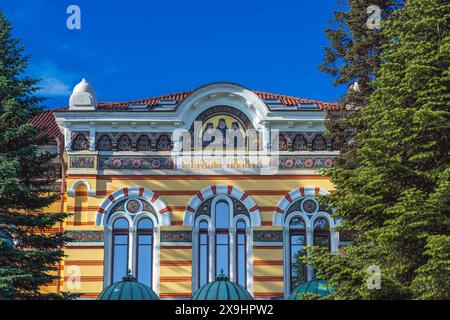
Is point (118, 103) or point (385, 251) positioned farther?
point (118, 103)

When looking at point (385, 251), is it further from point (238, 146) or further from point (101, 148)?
point (101, 148)

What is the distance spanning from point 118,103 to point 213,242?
679cm

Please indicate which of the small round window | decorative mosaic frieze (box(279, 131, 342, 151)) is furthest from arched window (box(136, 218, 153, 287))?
decorative mosaic frieze (box(279, 131, 342, 151))

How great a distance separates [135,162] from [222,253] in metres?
3.99

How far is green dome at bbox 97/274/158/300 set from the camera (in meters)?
21.9

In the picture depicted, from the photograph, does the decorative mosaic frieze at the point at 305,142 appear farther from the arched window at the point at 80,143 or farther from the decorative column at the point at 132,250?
the arched window at the point at 80,143

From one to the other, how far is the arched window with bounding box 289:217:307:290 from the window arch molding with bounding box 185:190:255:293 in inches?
47.1

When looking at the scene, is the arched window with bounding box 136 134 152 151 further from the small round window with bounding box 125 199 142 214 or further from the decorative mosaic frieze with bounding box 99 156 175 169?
the small round window with bounding box 125 199 142 214

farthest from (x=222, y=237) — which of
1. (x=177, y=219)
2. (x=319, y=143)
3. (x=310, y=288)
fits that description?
(x=319, y=143)

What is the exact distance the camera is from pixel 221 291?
21609 millimetres

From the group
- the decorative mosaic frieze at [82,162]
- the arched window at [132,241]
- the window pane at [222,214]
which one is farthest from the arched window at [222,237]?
the decorative mosaic frieze at [82,162]

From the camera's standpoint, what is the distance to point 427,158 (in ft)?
54.6
